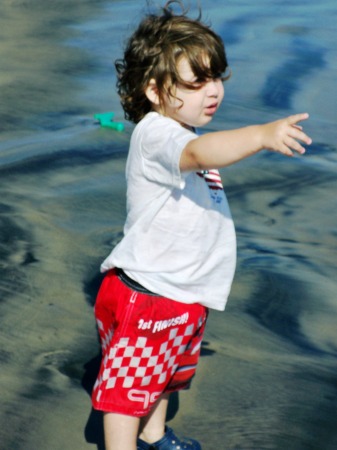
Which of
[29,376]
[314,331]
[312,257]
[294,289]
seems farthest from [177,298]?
[312,257]

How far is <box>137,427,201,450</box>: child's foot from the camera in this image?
3221 millimetres

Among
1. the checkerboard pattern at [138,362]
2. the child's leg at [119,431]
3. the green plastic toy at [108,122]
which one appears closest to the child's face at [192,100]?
the checkerboard pattern at [138,362]

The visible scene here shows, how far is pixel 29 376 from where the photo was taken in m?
3.59

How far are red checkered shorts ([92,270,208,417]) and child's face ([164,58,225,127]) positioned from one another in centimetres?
56

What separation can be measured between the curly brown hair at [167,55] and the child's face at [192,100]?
2cm

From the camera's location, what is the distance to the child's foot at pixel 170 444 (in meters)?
3.22

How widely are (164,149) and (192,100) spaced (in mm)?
231

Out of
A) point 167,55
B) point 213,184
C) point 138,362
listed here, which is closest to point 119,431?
point 138,362

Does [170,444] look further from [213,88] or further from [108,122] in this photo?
[108,122]

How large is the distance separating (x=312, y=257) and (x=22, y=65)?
404 cm

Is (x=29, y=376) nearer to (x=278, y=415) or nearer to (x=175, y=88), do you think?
(x=278, y=415)

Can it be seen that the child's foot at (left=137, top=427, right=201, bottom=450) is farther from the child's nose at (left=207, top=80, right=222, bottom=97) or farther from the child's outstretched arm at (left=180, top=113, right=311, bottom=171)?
the child's nose at (left=207, top=80, right=222, bottom=97)

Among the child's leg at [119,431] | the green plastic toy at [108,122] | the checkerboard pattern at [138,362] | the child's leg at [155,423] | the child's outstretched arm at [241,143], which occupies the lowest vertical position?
the green plastic toy at [108,122]

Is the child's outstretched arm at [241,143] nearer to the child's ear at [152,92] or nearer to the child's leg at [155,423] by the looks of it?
Answer: the child's ear at [152,92]
